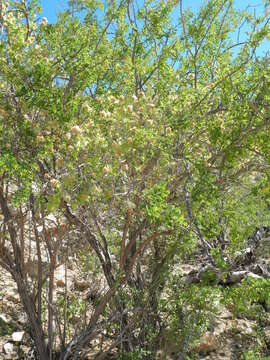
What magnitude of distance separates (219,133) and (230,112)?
23 centimetres

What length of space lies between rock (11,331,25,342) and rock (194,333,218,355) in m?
2.21

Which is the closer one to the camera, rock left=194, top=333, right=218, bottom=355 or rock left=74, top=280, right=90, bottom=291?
rock left=194, top=333, right=218, bottom=355

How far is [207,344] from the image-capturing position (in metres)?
5.04

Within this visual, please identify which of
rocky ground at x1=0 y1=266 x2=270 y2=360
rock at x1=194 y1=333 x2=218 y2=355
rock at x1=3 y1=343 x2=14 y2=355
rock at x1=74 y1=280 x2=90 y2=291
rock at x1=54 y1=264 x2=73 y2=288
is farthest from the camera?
rock at x1=54 y1=264 x2=73 y2=288

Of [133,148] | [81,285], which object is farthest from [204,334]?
[133,148]

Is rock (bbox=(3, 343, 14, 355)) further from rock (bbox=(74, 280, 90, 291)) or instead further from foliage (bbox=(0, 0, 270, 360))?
rock (bbox=(74, 280, 90, 291))

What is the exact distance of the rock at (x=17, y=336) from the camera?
16.0 ft

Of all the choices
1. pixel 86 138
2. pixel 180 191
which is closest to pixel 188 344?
pixel 180 191

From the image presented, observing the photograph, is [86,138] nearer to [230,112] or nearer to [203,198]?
[203,198]

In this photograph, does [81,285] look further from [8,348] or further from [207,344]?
[207,344]

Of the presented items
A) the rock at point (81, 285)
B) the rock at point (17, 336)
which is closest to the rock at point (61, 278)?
the rock at point (81, 285)

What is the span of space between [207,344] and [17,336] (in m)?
2.42

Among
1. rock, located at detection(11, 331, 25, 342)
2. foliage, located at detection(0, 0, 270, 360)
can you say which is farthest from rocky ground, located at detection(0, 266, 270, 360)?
foliage, located at detection(0, 0, 270, 360)

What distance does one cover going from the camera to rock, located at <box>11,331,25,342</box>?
16.0ft
